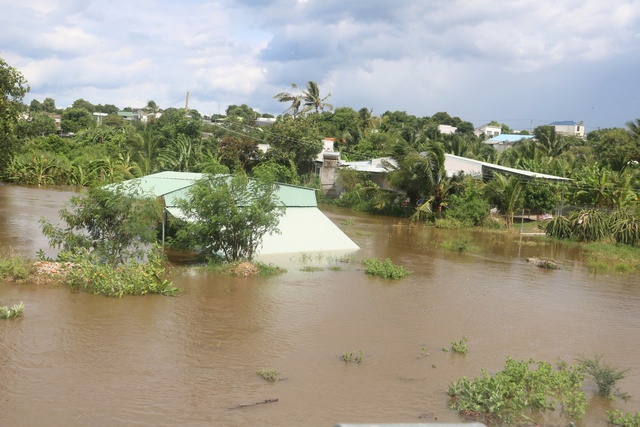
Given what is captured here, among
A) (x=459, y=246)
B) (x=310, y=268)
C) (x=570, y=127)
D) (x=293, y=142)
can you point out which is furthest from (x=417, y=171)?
(x=570, y=127)

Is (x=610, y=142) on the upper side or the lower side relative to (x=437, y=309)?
upper

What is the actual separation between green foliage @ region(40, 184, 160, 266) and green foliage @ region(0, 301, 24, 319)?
249 cm

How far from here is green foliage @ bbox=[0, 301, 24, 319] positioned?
9039 millimetres

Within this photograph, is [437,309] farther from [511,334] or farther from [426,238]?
[426,238]

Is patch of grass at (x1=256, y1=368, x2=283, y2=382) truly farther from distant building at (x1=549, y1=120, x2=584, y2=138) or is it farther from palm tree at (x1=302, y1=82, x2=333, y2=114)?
distant building at (x1=549, y1=120, x2=584, y2=138)

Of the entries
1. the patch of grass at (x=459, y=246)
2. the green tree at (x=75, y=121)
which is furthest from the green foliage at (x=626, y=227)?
the green tree at (x=75, y=121)

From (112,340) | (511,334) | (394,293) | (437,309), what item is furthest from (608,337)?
(112,340)

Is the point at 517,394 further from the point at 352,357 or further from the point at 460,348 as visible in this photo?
the point at 352,357

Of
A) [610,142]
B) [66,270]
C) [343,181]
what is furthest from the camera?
[610,142]

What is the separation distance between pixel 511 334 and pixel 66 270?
8.64 metres

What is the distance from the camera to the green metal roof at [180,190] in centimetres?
1462

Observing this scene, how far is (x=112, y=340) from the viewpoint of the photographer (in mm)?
8531

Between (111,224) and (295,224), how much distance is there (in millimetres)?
6182

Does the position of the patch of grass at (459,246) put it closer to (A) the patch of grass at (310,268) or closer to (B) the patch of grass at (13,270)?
(A) the patch of grass at (310,268)
